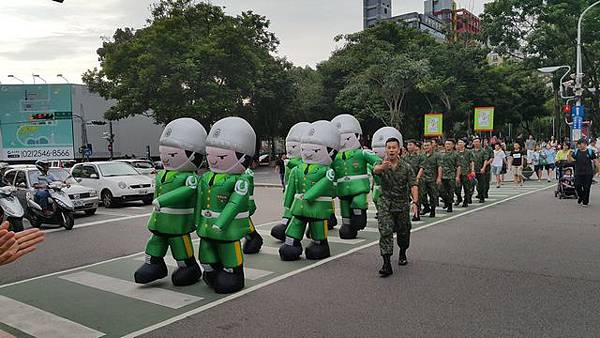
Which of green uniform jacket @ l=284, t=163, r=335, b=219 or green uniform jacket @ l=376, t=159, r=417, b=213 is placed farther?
green uniform jacket @ l=284, t=163, r=335, b=219

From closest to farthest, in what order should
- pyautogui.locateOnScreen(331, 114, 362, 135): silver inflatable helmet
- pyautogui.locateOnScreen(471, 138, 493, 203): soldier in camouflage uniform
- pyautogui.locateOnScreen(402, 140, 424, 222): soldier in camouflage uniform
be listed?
pyautogui.locateOnScreen(331, 114, 362, 135): silver inflatable helmet, pyautogui.locateOnScreen(402, 140, 424, 222): soldier in camouflage uniform, pyautogui.locateOnScreen(471, 138, 493, 203): soldier in camouflage uniform

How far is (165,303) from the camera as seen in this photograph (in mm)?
5590

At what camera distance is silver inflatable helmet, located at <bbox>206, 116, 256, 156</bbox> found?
605cm

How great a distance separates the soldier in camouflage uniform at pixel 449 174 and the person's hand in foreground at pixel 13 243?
400 inches

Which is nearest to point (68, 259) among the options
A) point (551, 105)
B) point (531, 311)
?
point (531, 311)

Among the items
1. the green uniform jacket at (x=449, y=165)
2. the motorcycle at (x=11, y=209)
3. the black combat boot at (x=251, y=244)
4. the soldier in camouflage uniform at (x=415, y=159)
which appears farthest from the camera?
the green uniform jacket at (x=449, y=165)

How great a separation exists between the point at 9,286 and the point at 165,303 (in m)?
2.43

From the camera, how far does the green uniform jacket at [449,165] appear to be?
478 inches

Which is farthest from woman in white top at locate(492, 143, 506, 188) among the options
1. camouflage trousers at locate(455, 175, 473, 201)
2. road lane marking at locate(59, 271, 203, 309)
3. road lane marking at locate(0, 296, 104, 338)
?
road lane marking at locate(0, 296, 104, 338)

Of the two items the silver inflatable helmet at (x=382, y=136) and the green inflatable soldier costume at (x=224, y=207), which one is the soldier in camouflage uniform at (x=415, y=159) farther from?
the green inflatable soldier costume at (x=224, y=207)

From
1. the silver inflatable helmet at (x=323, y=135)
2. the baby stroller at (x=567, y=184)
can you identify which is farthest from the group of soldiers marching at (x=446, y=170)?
the silver inflatable helmet at (x=323, y=135)

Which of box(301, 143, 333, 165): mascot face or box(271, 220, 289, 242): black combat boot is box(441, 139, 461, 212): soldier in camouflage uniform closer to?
box(271, 220, 289, 242): black combat boot

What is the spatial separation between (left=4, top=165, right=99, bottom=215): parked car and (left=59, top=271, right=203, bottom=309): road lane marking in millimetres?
6343

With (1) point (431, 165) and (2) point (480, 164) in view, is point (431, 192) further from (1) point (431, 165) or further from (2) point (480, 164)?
(2) point (480, 164)
